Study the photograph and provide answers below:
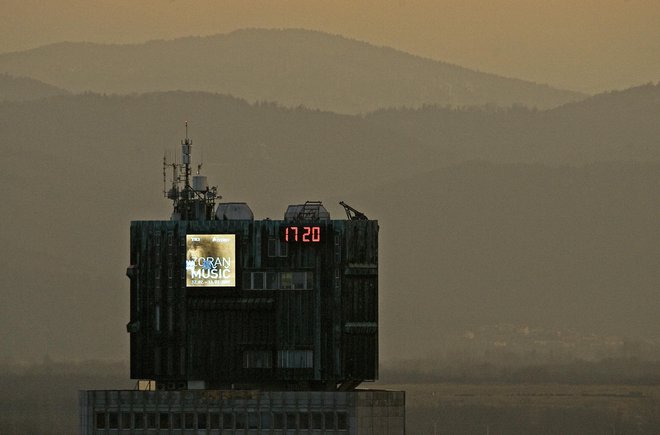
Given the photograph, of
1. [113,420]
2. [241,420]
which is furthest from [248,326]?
[113,420]

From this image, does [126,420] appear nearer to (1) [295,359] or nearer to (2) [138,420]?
(2) [138,420]

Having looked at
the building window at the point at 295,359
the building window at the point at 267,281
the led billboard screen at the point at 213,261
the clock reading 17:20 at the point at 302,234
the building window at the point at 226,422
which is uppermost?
the clock reading 17:20 at the point at 302,234

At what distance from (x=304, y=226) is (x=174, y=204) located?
15.2 metres

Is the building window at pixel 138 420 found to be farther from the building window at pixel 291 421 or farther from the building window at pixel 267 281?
the building window at pixel 267 281

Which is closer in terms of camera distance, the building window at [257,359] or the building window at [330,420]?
the building window at [330,420]

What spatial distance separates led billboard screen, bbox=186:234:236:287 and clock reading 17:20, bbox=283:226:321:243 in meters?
5.45

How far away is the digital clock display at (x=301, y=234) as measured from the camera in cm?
17650

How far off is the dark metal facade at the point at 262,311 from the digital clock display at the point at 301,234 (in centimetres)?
52

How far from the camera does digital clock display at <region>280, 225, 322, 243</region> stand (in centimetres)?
17650

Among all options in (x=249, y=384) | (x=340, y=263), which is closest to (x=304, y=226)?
(x=340, y=263)

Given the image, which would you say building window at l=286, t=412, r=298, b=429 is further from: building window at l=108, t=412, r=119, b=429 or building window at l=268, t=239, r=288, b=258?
building window at l=108, t=412, r=119, b=429

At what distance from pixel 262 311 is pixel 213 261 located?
7.50 meters

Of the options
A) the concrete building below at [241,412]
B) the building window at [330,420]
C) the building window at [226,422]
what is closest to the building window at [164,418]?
the concrete building below at [241,412]

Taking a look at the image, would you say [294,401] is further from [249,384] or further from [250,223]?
[250,223]
